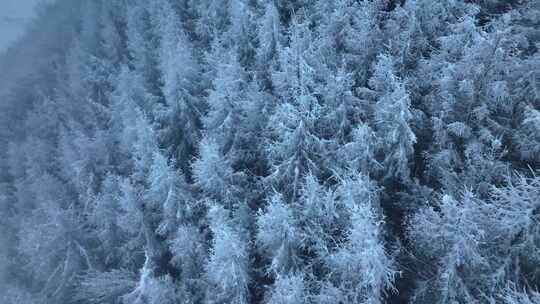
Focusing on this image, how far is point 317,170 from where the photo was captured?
13.2 metres

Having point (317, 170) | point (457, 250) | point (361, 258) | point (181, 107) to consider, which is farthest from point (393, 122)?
point (181, 107)

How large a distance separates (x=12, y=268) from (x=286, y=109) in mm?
19644

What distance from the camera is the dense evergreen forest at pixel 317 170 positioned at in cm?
976

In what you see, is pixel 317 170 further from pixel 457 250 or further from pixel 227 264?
pixel 457 250

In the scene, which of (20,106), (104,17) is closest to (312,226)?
(104,17)

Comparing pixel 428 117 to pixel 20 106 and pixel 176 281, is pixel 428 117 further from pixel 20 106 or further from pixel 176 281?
pixel 20 106

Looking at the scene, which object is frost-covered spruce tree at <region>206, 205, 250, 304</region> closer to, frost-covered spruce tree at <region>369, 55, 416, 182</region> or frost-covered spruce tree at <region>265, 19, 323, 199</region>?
frost-covered spruce tree at <region>265, 19, 323, 199</region>

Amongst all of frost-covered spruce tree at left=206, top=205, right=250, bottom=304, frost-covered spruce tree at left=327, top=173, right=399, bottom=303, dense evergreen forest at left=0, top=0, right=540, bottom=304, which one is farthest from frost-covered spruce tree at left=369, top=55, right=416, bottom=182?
frost-covered spruce tree at left=206, top=205, right=250, bottom=304

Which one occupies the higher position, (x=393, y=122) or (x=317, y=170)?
(x=393, y=122)

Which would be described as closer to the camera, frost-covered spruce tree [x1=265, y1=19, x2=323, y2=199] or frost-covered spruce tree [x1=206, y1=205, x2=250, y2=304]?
frost-covered spruce tree [x1=206, y1=205, x2=250, y2=304]

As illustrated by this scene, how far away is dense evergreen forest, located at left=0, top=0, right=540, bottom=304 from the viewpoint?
9.76 m

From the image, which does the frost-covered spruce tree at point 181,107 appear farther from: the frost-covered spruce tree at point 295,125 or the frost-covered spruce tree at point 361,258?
the frost-covered spruce tree at point 361,258

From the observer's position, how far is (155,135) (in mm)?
16938

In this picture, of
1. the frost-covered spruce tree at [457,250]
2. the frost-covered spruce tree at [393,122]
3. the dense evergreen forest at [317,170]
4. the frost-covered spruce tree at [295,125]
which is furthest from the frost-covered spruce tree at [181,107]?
the frost-covered spruce tree at [457,250]
